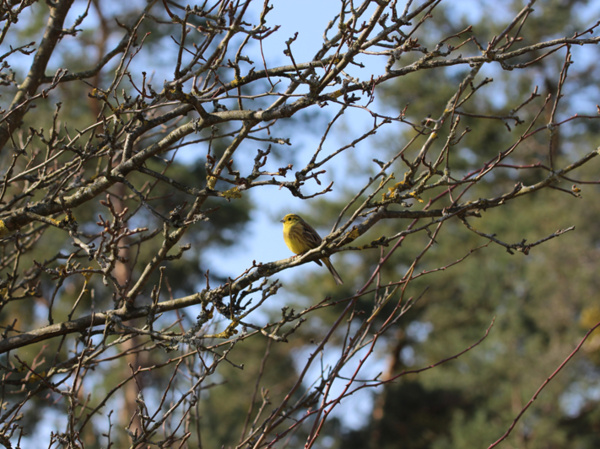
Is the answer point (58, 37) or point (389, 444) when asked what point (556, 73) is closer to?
point (389, 444)

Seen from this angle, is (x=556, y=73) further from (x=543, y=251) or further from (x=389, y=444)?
(x=389, y=444)

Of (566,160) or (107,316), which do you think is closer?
(107,316)

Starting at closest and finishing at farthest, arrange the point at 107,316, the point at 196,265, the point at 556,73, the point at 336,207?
1. the point at 107,316
2. the point at 196,265
3. the point at 336,207
4. the point at 556,73

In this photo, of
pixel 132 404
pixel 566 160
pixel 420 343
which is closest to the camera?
pixel 132 404

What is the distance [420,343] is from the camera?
819 inches

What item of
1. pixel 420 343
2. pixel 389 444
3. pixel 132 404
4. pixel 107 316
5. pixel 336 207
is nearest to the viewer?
pixel 107 316

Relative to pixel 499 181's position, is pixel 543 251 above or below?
below

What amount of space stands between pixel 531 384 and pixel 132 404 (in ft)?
34.5

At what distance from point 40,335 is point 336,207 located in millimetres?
19238

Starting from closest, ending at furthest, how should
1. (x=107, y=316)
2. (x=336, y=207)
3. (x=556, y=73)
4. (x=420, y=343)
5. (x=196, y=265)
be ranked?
(x=107, y=316) < (x=196, y=265) < (x=420, y=343) < (x=336, y=207) < (x=556, y=73)

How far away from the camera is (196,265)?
18.8 m

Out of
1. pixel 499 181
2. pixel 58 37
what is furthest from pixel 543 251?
pixel 58 37

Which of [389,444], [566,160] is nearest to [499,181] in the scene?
[566,160]

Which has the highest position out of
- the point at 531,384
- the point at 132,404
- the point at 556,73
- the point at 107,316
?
the point at 556,73
